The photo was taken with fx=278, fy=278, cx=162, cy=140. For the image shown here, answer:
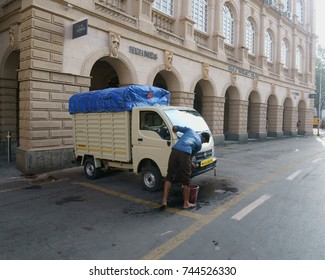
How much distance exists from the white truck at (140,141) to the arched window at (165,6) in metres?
10.1

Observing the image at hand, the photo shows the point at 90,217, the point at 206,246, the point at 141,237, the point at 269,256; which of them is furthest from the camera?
the point at 90,217

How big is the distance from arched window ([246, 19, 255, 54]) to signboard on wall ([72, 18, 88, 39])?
1813 cm

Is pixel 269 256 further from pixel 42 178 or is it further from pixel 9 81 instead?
pixel 9 81

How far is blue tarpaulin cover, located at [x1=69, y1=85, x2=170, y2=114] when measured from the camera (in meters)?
8.06

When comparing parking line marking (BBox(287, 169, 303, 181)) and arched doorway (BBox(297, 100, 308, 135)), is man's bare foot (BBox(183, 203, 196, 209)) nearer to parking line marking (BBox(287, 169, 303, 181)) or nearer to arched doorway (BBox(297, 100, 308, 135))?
parking line marking (BBox(287, 169, 303, 181))

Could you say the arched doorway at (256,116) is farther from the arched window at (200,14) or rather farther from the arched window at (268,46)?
the arched window at (200,14)

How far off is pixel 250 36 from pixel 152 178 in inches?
875

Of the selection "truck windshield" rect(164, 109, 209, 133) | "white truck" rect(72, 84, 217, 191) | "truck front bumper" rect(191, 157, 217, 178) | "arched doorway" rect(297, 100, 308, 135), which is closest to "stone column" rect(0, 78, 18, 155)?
"white truck" rect(72, 84, 217, 191)

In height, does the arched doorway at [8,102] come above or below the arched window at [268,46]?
below

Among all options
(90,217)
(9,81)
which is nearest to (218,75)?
(9,81)

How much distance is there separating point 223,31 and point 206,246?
20503mm

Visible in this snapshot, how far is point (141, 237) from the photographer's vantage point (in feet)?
15.3

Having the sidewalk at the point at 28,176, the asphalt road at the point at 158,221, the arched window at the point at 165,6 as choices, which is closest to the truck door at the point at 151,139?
the asphalt road at the point at 158,221

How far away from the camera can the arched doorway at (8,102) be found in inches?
531
